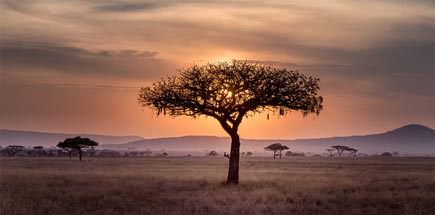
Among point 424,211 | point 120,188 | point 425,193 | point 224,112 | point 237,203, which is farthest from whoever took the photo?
point 224,112

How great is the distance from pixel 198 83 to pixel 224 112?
2.56m

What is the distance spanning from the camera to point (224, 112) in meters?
44.0

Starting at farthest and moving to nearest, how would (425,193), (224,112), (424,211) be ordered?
(224,112) < (425,193) < (424,211)

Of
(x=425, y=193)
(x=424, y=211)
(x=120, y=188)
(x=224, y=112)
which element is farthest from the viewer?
(x=224, y=112)

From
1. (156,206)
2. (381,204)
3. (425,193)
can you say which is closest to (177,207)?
(156,206)

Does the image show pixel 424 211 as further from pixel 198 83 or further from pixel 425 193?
pixel 198 83

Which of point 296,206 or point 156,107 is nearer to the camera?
point 296,206

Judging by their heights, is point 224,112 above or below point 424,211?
above

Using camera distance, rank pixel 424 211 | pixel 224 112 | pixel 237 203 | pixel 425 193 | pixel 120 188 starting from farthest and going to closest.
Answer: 1. pixel 224 112
2. pixel 120 188
3. pixel 425 193
4. pixel 237 203
5. pixel 424 211

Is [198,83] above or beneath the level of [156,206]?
above

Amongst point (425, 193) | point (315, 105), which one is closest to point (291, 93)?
point (315, 105)

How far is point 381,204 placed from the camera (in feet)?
97.6

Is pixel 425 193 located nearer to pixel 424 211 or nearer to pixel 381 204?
pixel 381 204

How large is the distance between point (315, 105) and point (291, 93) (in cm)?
192
